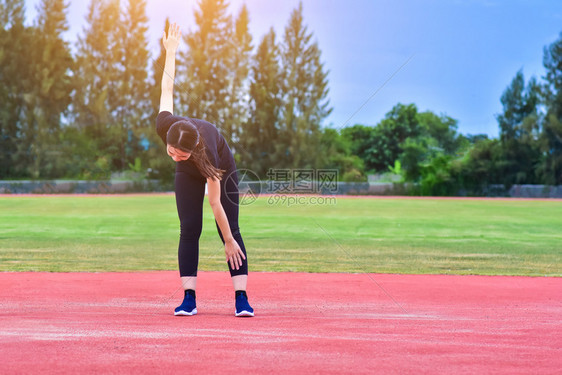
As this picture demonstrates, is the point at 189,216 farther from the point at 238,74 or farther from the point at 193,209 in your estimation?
the point at 238,74

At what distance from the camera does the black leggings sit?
554cm

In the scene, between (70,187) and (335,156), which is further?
(335,156)

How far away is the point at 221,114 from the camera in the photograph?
201 feet

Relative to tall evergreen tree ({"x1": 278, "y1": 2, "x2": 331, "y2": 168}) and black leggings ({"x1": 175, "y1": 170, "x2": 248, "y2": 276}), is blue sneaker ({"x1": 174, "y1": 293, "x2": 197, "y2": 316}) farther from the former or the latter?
tall evergreen tree ({"x1": 278, "y1": 2, "x2": 331, "y2": 168})

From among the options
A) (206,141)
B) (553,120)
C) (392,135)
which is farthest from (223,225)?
(392,135)

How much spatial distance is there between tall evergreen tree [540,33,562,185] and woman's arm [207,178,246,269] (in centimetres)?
5226

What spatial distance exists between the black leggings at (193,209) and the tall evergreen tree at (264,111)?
5537 cm

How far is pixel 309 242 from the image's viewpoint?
1717 centimetres

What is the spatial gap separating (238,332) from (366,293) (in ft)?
10.2

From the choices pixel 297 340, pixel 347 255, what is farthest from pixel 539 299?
pixel 347 255

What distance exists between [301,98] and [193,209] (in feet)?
188

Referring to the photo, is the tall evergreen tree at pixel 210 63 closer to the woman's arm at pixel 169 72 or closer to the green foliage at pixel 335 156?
the green foliage at pixel 335 156

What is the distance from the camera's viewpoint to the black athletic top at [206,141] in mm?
5277

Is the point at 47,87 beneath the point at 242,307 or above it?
above
